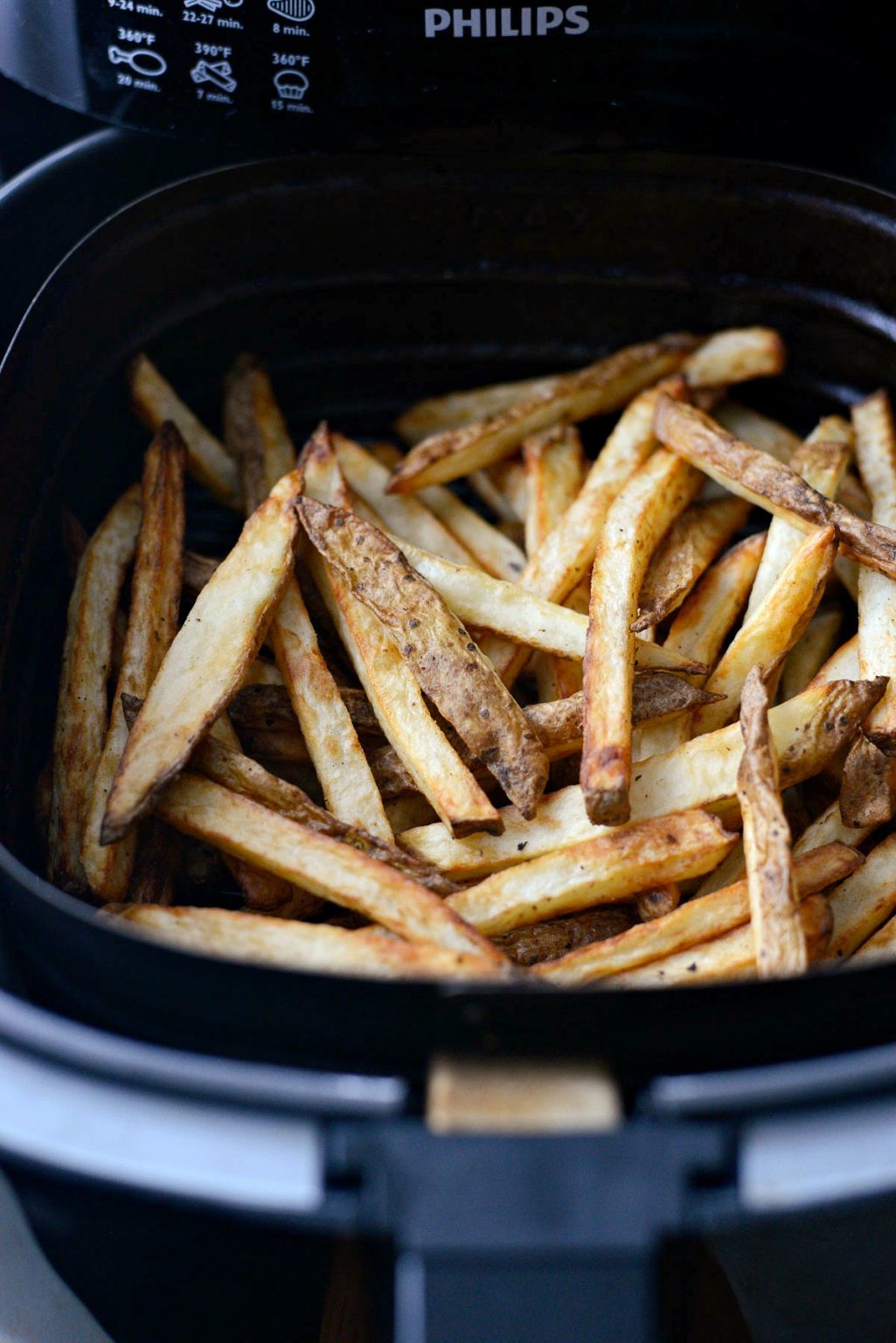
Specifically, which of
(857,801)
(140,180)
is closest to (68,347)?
(140,180)

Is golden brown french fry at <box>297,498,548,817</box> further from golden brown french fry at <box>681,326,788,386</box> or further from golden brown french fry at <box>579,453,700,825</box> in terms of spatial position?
golden brown french fry at <box>681,326,788,386</box>

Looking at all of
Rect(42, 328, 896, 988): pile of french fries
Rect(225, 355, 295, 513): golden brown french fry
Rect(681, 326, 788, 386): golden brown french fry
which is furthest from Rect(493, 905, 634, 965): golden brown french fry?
Rect(681, 326, 788, 386): golden brown french fry

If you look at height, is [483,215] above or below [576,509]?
above

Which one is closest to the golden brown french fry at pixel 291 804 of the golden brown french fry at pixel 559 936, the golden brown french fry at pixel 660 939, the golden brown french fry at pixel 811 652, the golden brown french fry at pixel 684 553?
the golden brown french fry at pixel 559 936

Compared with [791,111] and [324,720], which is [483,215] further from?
[324,720]

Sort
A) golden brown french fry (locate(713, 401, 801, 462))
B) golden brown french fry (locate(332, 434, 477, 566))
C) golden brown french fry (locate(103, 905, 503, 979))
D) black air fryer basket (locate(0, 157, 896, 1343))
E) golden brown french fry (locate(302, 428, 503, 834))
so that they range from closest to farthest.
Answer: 1. black air fryer basket (locate(0, 157, 896, 1343))
2. golden brown french fry (locate(103, 905, 503, 979))
3. golden brown french fry (locate(302, 428, 503, 834))
4. golden brown french fry (locate(332, 434, 477, 566))
5. golden brown french fry (locate(713, 401, 801, 462))

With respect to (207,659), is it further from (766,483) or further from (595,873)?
(766,483)
